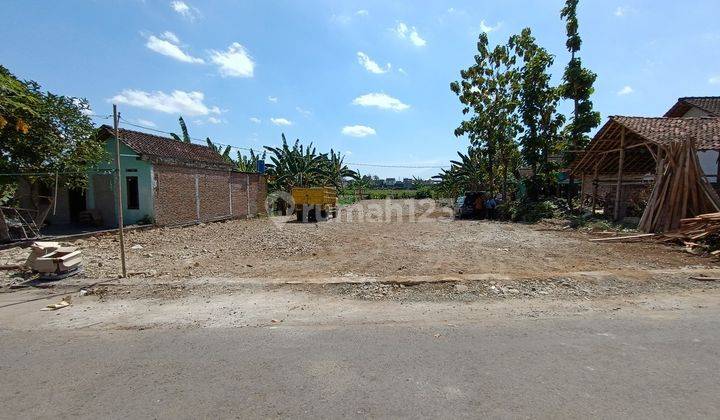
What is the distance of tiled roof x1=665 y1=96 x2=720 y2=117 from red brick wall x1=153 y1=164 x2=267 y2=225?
96.5 ft

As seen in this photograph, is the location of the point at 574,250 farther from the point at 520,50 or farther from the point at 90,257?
the point at 520,50

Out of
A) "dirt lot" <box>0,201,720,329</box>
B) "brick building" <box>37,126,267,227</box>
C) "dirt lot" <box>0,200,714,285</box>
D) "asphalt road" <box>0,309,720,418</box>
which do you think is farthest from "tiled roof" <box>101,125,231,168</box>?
"asphalt road" <box>0,309,720,418</box>

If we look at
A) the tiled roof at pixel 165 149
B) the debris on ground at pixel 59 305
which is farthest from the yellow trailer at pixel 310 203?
the debris on ground at pixel 59 305

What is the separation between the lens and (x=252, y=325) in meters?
4.75

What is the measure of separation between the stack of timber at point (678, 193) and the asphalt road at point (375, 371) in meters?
9.37

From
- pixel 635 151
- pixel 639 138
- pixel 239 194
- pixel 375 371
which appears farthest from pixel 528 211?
pixel 375 371

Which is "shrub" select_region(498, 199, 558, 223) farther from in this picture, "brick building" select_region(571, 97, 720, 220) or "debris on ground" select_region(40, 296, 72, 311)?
"debris on ground" select_region(40, 296, 72, 311)

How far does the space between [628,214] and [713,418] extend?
1690cm

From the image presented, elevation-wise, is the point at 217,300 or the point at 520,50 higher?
the point at 520,50

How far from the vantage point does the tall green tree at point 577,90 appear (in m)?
21.7

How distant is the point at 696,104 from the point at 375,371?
101 ft

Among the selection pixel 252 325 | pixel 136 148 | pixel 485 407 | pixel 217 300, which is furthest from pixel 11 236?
pixel 485 407

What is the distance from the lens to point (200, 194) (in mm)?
19672

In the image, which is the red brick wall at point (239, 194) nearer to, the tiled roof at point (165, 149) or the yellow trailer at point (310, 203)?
the tiled roof at point (165, 149)
